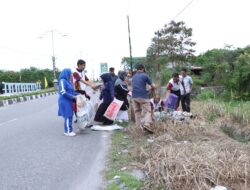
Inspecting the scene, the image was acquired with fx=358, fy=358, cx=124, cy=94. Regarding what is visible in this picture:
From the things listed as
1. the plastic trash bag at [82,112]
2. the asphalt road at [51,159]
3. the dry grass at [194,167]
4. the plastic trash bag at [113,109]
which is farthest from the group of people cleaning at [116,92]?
the dry grass at [194,167]

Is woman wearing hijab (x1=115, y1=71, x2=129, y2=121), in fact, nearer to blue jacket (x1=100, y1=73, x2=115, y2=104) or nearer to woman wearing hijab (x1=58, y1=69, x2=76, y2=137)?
blue jacket (x1=100, y1=73, x2=115, y2=104)

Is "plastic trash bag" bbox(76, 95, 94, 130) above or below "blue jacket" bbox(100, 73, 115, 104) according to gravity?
below

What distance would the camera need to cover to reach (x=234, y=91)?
20016 millimetres

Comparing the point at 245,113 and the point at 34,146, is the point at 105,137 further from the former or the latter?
the point at 245,113

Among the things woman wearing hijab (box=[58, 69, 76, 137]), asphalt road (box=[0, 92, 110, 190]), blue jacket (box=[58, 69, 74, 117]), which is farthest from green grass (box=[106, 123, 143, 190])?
blue jacket (box=[58, 69, 74, 117])

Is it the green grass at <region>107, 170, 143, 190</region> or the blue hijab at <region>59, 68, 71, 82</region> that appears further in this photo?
the blue hijab at <region>59, 68, 71, 82</region>

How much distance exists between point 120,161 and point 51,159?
125 centimetres

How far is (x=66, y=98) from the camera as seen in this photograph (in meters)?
8.52

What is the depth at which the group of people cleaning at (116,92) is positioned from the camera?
27.9ft

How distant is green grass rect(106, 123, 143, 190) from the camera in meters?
4.71

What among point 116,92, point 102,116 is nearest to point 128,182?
point 102,116

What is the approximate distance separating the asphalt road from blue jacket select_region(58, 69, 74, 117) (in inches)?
23.9

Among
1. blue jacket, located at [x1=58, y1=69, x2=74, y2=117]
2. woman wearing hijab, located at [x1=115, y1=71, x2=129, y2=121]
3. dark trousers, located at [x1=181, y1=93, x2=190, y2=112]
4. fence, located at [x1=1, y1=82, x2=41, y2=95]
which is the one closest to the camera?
blue jacket, located at [x1=58, y1=69, x2=74, y2=117]

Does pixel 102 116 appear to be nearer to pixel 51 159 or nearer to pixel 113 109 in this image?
pixel 113 109
